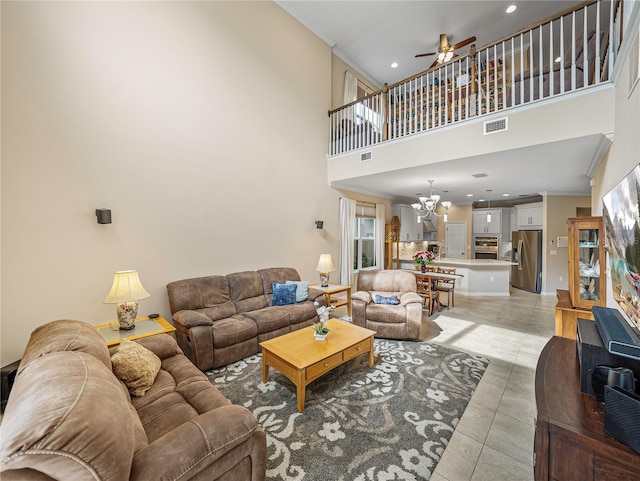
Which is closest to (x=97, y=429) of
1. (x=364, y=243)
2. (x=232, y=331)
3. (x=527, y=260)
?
(x=232, y=331)

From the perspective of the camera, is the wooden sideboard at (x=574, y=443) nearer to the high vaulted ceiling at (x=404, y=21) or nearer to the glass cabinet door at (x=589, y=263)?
the glass cabinet door at (x=589, y=263)

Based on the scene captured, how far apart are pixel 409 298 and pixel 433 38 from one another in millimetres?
5644

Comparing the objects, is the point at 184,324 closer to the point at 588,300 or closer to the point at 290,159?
the point at 290,159

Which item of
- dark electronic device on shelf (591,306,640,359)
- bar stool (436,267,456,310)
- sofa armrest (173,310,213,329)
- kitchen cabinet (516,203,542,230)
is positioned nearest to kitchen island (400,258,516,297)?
bar stool (436,267,456,310)

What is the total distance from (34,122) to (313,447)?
3.86 metres

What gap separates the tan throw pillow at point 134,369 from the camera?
1839 millimetres

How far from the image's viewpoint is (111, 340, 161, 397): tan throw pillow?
1.84m

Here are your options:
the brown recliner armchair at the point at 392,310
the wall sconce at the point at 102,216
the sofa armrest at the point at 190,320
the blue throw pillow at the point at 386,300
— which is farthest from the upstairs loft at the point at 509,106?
the wall sconce at the point at 102,216

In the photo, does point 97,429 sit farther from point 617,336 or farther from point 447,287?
point 447,287

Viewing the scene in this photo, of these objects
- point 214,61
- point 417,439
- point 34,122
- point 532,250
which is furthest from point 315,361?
point 532,250

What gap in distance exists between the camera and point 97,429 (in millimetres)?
919

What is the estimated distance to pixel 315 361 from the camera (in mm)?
2416

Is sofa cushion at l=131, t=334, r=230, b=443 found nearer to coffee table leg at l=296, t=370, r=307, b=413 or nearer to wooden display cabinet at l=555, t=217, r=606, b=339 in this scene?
coffee table leg at l=296, t=370, r=307, b=413

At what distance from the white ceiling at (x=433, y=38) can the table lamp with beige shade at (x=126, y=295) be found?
13.5ft
